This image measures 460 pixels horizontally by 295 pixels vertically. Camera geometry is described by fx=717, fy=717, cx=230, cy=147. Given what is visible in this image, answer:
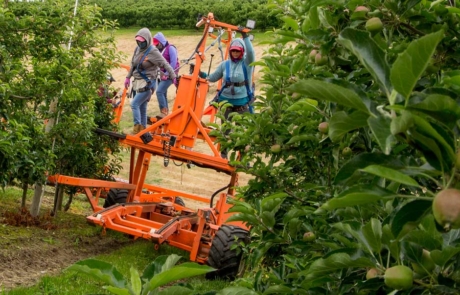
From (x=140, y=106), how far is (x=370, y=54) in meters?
10.1

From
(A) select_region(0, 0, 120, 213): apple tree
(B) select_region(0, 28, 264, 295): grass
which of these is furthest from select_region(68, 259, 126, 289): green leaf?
(A) select_region(0, 0, 120, 213): apple tree

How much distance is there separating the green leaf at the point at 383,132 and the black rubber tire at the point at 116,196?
9.96 metres

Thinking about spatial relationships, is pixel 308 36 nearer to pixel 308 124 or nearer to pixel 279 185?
pixel 308 124

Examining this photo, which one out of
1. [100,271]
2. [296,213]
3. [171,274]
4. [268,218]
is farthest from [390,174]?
[268,218]

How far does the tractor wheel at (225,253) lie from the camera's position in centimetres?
816

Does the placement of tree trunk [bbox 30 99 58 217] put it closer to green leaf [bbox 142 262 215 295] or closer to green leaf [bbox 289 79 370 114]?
green leaf [bbox 142 262 215 295]

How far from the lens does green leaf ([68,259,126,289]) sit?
1.47 meters

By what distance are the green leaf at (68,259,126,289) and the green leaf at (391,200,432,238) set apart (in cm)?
58

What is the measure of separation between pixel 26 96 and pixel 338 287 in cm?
634

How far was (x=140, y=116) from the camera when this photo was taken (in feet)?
37.0

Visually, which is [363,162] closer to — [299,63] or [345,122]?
[345,122]

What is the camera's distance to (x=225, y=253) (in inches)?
321

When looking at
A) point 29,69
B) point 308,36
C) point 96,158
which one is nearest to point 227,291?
point 308,36

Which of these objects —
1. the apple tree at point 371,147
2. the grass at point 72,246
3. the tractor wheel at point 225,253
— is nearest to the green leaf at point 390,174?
the apple tree at point 371,147
